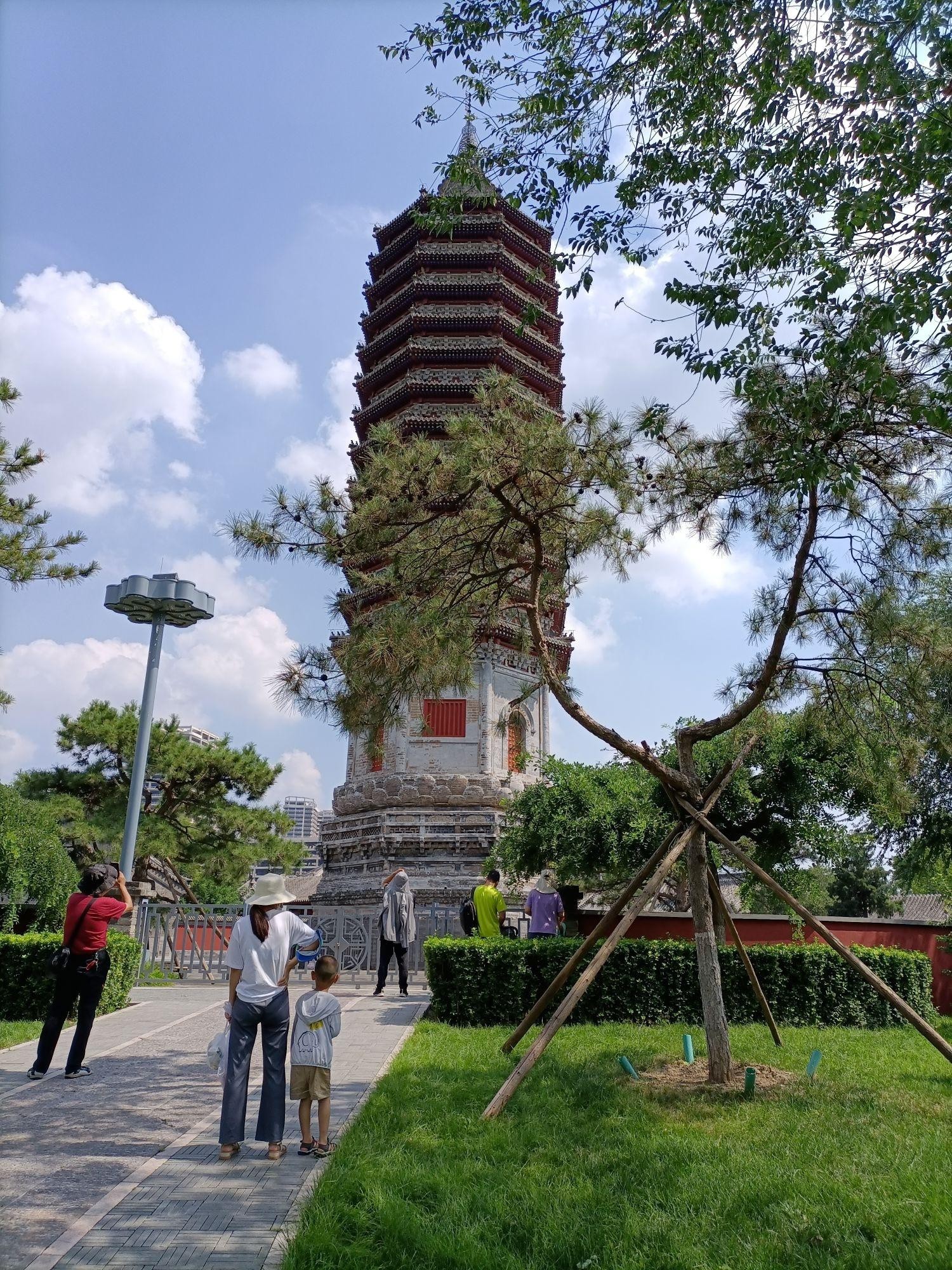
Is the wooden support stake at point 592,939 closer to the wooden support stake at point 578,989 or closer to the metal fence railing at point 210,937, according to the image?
the wooden support stake at point 578,989

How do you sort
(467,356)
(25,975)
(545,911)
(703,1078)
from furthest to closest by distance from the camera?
(467,356), (545,911), (25,975), (703,1078)

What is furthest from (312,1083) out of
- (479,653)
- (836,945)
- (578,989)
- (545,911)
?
(479,653)

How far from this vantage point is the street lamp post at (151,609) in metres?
13.7

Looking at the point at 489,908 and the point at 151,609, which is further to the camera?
the point at 151,609

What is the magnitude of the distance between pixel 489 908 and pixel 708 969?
16.7 ft

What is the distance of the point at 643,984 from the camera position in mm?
10531

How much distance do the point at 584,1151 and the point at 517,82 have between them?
7.72 metres

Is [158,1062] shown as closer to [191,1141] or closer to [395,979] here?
[191,1141]

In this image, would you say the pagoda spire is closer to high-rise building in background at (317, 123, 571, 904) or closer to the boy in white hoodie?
the boy in white hoodie

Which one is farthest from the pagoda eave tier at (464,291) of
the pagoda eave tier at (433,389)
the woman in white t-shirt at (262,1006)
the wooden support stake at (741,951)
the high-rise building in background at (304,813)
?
the high-rise building in background at (304,813)

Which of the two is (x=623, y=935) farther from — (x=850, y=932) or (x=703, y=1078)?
(x=850, y=932)

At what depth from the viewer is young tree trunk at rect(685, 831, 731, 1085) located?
→ 282 inches

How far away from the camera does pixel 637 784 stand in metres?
17.4

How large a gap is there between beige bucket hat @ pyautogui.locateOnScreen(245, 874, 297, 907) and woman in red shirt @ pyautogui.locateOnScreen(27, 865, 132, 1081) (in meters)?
2.29
